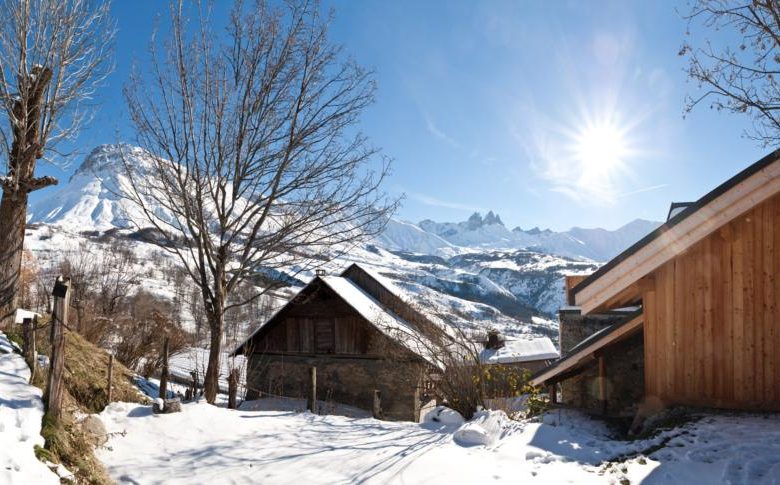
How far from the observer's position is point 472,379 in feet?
30.1

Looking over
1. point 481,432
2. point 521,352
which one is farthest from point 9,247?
point 521,352

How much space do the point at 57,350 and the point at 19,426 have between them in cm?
100

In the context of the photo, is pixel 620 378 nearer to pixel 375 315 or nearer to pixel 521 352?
pixel 375 315

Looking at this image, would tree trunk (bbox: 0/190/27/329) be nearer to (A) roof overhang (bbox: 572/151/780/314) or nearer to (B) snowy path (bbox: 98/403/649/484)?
(B) snowy path (bbox: 98/403/649/484)

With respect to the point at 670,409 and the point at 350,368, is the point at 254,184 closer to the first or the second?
the point at 670,409

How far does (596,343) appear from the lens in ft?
28.8

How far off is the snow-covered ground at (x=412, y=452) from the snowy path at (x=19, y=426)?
3.16 ft

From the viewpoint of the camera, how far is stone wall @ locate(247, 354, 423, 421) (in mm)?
18250

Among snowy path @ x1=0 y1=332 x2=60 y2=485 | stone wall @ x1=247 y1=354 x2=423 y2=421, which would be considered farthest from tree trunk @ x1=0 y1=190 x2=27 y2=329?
stone wall @ x1=247 y1=354 x2=423 y2=421

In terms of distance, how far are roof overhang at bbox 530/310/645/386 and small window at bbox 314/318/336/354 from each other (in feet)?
38.4

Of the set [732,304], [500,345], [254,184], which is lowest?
[500,345]

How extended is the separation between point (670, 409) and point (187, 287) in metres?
132

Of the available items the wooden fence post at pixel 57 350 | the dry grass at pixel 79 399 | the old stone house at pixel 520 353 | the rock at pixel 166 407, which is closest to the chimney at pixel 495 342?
the old stone house at pixel 520 353

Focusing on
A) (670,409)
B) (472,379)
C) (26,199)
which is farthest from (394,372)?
A: (26,199)
